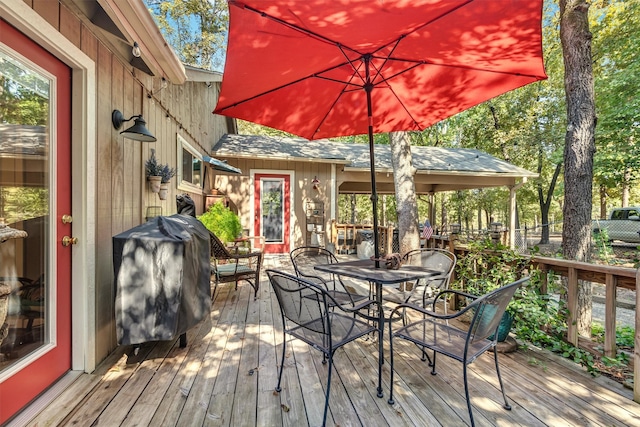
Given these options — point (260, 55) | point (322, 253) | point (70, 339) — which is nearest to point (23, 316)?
point (70, 339)

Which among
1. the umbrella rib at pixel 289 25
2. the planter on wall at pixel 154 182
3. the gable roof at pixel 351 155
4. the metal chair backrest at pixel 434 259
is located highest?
the gable roof at pixel 351 155

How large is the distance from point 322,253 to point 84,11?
2.87 m

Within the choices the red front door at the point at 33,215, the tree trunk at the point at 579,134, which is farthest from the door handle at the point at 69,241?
the tree trunk at the point at 579,134

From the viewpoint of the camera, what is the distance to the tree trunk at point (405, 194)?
4906 mm

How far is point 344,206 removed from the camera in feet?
80.5

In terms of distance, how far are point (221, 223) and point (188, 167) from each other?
4.01 ft

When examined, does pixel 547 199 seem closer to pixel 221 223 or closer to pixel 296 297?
pixel 221 223

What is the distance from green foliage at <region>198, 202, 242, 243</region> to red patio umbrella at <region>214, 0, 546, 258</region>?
9.20 feet

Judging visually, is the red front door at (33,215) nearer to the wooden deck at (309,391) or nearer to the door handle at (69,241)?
the door handle at (69,241)

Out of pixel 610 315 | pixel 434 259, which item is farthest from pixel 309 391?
pixel 610 315

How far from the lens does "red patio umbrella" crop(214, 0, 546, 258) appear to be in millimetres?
1795

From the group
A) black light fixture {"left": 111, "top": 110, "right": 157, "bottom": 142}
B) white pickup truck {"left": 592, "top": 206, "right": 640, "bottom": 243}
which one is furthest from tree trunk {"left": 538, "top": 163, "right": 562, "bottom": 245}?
black light fixture {"left": 111, "top": 110, "right": 157, "bottom": 142}

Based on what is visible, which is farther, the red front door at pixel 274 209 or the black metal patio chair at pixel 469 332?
the red front door at pixel 274 209

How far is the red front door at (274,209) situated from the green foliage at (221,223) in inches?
84.2
